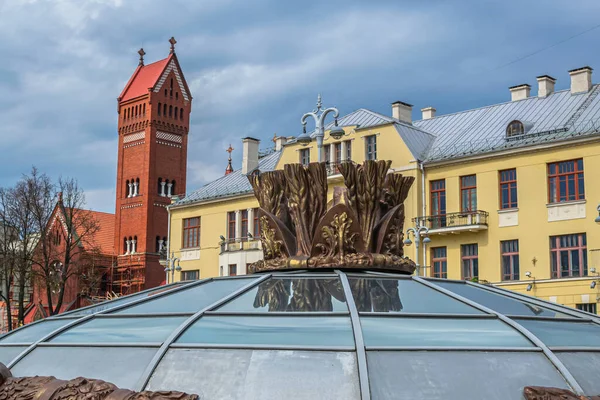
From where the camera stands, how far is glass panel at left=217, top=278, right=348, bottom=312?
7.59 m

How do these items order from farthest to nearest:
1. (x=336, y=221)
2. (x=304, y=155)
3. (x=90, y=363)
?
1. (x=304, y=155)
2. (x=336, y=221)
3. (x=90, y=363)

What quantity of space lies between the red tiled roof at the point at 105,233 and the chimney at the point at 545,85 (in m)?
46.5

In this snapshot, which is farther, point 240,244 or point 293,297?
point 240,244

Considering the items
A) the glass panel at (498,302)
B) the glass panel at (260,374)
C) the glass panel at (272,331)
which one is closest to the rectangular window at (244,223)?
the glass panel at (498,302)

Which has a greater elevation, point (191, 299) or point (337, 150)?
point (337, 150)

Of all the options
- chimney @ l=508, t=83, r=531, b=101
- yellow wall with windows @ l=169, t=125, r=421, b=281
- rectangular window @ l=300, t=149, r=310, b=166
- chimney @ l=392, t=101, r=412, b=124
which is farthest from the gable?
chimney @ l=508, t=83, r=531, b=101

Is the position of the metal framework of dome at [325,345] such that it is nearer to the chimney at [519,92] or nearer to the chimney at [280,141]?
the chimney at [519,92]

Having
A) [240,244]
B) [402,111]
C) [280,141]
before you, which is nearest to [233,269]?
[240,244]

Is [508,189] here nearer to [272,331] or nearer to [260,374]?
[272,331]

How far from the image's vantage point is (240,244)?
4672cm

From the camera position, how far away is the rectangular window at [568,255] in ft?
113

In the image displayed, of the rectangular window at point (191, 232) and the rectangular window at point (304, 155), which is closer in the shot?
the rectangular window at point (304, 155)

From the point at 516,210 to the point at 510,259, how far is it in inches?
82.4

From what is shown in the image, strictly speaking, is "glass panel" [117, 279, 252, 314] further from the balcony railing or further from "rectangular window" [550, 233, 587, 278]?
the balcony railing
